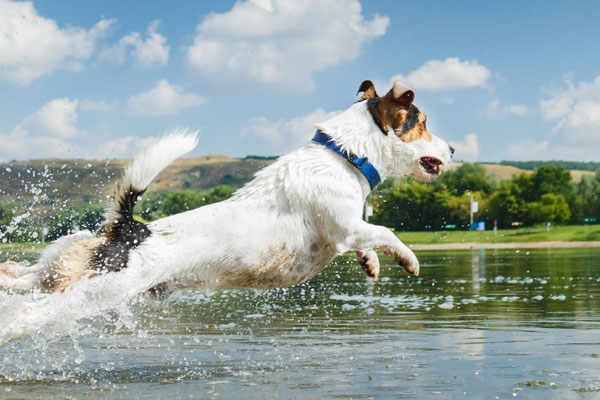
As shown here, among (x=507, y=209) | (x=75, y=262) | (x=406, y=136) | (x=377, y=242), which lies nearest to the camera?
(x=75, y=262)

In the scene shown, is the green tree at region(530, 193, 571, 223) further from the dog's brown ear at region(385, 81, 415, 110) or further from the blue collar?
the blue collar

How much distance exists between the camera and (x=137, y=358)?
748cm

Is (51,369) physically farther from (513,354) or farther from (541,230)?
(541,230)

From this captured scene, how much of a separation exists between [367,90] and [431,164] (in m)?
0.91

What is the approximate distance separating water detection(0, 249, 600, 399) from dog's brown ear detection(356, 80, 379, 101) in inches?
95.1

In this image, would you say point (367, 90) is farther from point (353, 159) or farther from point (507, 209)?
point (507, 209)

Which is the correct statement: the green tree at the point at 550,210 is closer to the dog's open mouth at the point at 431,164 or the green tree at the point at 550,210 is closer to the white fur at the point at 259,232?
the dog's open mouth at the point at 431,164

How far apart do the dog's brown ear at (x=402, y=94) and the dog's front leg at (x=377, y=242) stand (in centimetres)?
112

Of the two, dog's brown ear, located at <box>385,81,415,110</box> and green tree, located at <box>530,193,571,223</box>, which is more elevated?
green tree, located at <box>530,193,571,223</box>

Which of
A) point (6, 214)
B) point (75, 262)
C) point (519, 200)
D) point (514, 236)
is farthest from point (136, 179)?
point (519, 200)

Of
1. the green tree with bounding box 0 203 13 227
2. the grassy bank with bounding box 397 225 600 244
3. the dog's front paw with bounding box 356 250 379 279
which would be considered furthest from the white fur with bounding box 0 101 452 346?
the grassy bank with bounding box 397 225 600 244

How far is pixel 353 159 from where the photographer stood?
5812mm

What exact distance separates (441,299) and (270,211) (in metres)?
8.36

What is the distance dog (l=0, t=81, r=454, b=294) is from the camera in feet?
17.9
